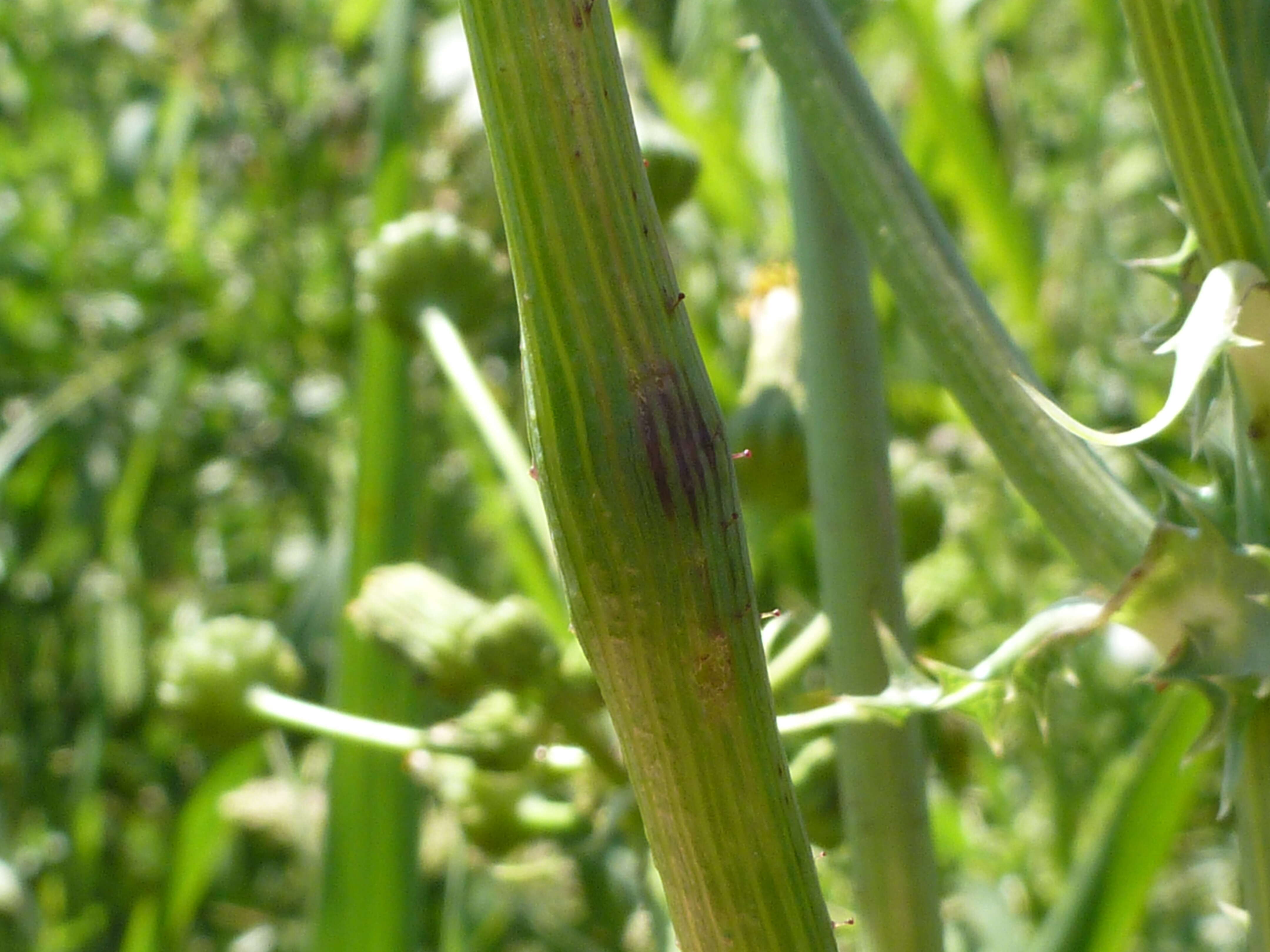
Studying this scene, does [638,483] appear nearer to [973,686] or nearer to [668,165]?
[973,686]

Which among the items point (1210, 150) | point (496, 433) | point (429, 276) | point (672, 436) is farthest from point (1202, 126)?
point (429, 276)

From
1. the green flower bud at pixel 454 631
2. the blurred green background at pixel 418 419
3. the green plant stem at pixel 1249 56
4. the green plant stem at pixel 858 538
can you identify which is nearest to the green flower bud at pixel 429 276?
the blurred green background at pixel 418 419

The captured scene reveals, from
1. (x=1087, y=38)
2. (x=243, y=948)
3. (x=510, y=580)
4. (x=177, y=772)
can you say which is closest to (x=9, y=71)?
(x=177, y=772)

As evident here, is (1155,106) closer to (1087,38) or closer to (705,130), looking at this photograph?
(705,130)

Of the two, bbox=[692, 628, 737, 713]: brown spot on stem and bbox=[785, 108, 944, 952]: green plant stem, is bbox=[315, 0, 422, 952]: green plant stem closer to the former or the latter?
bbox=[785, 108, 944, 952]: green plant stem

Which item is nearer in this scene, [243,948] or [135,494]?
[243,948]

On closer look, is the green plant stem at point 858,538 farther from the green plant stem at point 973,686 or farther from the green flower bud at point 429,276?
the green flower bud at point 429,276

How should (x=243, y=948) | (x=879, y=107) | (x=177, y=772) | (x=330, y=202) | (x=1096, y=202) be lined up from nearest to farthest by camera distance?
(x=879, y=107), (x=1096, y=202), (x=243, y=948), (x=177, y=772), (x=330, y=202)
